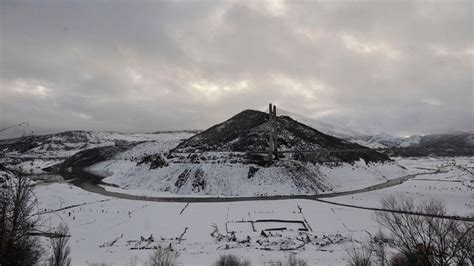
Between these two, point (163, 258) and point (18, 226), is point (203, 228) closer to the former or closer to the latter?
point (163, 258)

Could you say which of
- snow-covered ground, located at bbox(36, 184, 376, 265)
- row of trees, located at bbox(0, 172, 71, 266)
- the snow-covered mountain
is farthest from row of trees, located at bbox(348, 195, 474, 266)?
the snow-covered mountain

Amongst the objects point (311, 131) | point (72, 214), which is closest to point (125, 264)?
point (72, 214)

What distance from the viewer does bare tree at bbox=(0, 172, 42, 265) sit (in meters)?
9.36

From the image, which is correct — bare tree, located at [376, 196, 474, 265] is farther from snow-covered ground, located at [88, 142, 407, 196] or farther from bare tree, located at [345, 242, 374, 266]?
snow-covered ground, located at [88, 142, 407, 196]

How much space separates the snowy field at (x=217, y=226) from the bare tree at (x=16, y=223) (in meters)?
5.63

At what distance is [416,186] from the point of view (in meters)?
54.8

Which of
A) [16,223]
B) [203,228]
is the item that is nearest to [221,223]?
[203,228]

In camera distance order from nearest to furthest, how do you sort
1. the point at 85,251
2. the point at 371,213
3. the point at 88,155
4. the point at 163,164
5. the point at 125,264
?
the point at 125,264, the point at 85,251, the point at 371,213, the point at 163,164, the point at 88,155

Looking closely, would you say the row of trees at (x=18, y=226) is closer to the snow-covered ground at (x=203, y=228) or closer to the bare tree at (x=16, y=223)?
the bare tree at (x=16, y=223)

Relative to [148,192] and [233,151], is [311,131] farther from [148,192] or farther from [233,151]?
[148,192]

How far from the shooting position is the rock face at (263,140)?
71500 millimetres

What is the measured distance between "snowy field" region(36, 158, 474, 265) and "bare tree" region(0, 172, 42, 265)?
563cm

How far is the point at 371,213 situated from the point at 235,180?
25802 mm

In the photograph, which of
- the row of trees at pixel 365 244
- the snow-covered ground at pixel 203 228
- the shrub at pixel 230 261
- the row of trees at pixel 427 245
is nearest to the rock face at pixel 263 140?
the snow-covered ground at pixel 203 228
